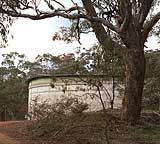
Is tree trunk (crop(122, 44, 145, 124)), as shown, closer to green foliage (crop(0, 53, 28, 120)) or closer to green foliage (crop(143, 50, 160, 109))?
green foliage (crop(143, 50, 160, 109))

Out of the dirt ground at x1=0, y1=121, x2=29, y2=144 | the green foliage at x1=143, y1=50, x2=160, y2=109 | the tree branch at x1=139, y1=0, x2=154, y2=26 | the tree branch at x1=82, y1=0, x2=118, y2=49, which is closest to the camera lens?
the dirt ground at x1=0, y1=121, x2=29, y2=144

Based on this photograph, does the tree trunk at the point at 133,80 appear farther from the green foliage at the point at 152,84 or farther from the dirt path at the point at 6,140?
the green foliage at the point at 152,84

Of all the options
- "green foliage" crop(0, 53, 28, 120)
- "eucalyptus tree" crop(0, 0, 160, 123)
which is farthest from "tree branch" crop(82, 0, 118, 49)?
"green foliage" crop(0, 53, 28, 120)

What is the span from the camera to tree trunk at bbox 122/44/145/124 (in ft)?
48.3

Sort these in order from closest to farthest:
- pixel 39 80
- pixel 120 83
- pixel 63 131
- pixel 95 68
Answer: pixel 95 68 → pixel 63 131 → pixel 120 83 → pixel 39 80

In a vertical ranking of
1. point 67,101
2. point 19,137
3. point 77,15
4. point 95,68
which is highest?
point 77,15

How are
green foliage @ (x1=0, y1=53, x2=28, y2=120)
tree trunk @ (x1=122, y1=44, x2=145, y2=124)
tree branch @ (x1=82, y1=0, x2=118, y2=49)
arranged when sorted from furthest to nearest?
green foliage @ (x1=0, y1=53, x2=28, y2=120)
tree branch @ (x1=82, y1=0, x2=118, y2=49)
tree trunk @ (x1=122, y1=44, x2=145, y2=124)

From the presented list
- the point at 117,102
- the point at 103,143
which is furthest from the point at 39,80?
the point at 103,143

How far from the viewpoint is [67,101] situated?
15.4 metres

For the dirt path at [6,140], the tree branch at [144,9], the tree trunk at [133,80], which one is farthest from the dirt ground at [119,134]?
the tree branch at [144,9]

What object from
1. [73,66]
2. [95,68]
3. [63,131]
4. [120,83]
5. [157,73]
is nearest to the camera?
[95,68]

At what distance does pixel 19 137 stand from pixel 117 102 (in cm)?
960

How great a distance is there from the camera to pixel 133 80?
1476 cm

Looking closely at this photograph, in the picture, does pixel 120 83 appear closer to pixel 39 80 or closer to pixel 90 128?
pixel 90 128
